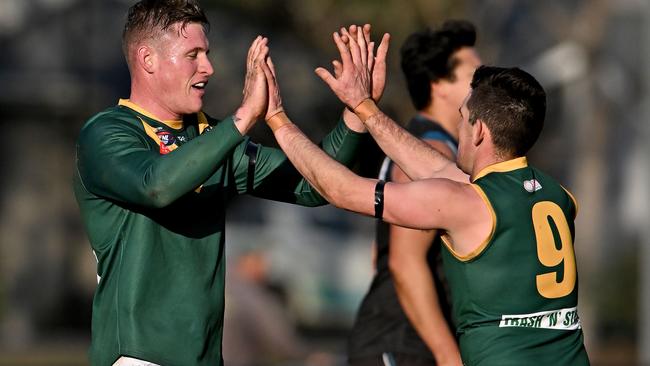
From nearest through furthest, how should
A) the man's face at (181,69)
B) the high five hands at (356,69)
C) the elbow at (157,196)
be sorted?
the elbow at (157,196), the man's face at (181,69), the high five hands at (356,69)

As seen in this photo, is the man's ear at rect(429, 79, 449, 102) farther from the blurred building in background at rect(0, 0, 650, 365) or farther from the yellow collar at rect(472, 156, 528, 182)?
the blurred building in background at rect(0, 0, 650, 365)

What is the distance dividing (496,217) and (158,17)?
5.23 ft

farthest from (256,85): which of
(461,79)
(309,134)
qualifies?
(309,134)

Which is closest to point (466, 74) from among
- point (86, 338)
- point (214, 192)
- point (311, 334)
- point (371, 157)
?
point (371, 157)

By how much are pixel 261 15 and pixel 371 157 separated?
555 inches

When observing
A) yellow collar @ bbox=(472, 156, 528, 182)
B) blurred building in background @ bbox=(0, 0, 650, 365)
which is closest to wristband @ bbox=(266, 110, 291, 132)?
yellow collar @ bbox=(472, 156, 528, 182)

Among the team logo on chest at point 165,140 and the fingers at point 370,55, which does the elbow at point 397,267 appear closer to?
the fingers at point 370,55

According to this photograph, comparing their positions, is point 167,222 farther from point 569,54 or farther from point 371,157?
point 569,54

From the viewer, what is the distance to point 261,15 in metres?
20.8

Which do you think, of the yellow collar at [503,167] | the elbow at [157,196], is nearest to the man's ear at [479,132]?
the yellow collar at [503,167]

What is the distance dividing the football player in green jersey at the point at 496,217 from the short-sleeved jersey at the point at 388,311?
123 centimetres

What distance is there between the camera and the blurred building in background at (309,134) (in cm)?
2014

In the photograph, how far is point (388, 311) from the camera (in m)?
6.72

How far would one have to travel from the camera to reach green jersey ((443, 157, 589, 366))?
16.9 ft
